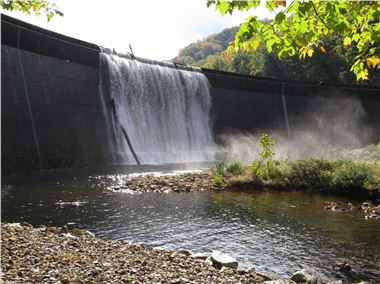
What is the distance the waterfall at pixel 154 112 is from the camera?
1124 inches

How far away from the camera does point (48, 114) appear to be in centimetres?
2331

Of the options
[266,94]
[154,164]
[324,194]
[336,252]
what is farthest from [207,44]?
[336,252]

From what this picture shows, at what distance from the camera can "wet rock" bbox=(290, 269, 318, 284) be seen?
7186 mm

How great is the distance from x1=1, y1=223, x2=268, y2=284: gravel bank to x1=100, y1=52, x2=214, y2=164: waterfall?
19.3 metres

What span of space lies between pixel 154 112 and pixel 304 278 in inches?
994

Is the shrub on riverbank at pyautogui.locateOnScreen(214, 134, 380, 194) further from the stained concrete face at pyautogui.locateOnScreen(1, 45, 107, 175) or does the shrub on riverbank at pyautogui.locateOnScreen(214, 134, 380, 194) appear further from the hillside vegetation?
the hillside vegetation

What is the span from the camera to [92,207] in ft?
45.0

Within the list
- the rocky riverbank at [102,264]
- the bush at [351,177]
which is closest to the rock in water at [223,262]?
the rocky riverbank at [102,264]

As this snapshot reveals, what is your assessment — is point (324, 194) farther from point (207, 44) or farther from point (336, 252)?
point (207, 44)

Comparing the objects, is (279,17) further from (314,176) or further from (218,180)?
(314,176)

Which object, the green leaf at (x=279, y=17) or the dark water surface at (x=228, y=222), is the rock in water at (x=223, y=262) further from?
the green leaf at (x=279, y=17)

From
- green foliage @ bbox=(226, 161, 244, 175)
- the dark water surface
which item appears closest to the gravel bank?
the dark water surface

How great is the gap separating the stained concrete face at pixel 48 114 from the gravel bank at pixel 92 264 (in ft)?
43.5

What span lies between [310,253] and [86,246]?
4875mm
